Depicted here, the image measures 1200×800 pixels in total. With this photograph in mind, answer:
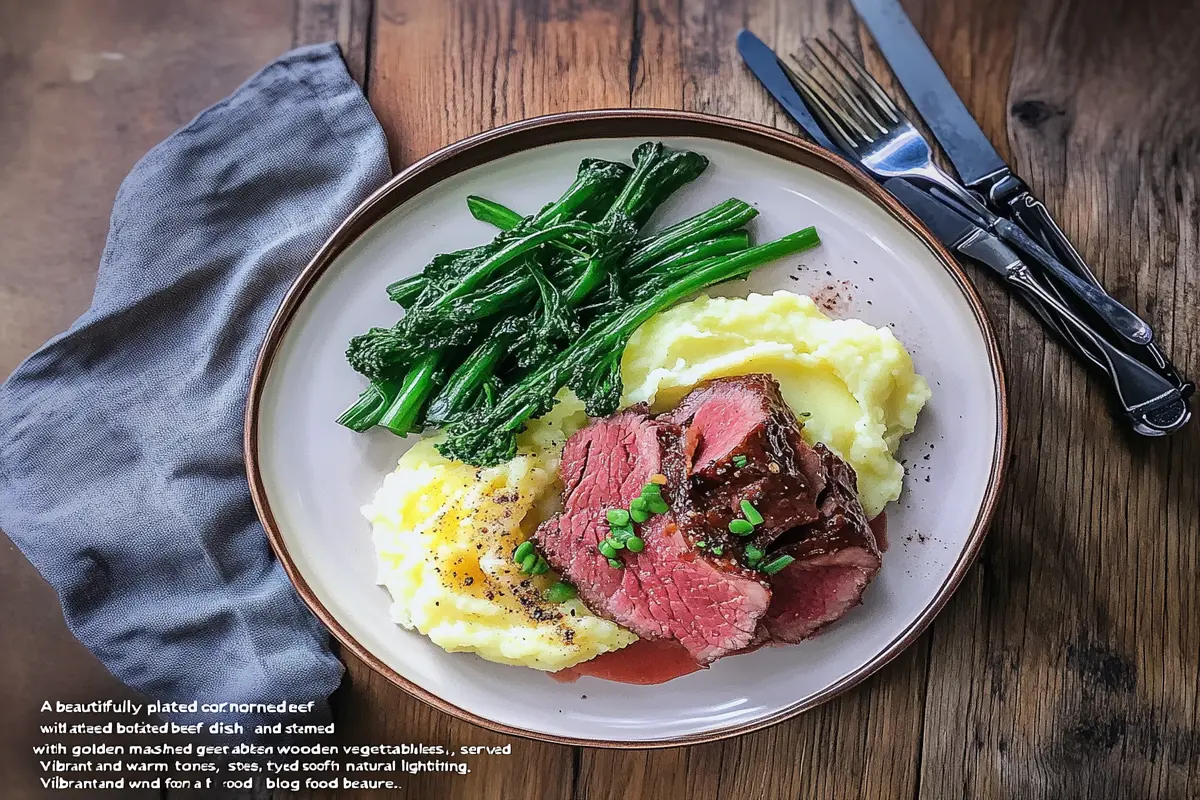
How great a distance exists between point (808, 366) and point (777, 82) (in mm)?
1289

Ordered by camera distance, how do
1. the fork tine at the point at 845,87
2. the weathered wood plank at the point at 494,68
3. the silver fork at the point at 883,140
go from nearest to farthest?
the silver fork at the point at 883,140, the fork tine at the point at 845,87, the weathered wood plank at the point at 494,68

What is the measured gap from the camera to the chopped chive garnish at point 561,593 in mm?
3320

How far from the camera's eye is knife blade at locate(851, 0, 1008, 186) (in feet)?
11.5

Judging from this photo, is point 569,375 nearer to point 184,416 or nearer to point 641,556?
point 641,556

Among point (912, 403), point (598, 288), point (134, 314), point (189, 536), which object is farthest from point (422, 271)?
point (912, 403)

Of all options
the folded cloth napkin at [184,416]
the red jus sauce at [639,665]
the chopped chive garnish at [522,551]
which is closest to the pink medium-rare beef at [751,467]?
the chopped chive garnish at [522,551]

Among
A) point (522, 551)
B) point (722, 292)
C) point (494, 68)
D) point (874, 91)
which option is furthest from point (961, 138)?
point (522, 551)

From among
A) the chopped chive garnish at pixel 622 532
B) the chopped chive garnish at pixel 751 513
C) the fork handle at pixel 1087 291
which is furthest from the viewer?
the fork handle at pixel 1087 291

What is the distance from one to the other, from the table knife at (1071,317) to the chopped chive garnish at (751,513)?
150cm

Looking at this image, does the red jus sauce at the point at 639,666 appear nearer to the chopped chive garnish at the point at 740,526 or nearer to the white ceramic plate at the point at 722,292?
the white ceramic plate at the point at 722,292

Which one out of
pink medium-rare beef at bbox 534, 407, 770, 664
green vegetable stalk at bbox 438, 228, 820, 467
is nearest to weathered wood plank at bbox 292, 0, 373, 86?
green vegetable stalk at bbox 438, 228, 820, 467

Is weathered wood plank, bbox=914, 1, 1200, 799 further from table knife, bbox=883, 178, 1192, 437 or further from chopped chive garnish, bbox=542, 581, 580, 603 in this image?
chopped chive garnish, bbox=542, 581, 580, 603

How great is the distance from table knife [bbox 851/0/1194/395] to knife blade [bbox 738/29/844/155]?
42 cm

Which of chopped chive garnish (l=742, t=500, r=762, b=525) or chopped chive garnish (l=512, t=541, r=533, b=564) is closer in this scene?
chopped chive garnish (l=742, t=500, r=762, b=525)
